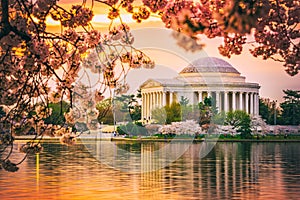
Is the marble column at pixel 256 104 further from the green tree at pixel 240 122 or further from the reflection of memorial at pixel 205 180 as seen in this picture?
the reflection of memorial at pixel 205 180

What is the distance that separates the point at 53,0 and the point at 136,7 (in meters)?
1.77

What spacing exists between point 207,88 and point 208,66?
19.9ft

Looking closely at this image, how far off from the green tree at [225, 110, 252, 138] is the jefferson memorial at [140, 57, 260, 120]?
3210 cm

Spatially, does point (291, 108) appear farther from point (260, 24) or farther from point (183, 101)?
point (260, 24)

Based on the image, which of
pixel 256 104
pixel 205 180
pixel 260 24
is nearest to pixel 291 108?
pixel 256 104

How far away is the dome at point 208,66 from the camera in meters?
152

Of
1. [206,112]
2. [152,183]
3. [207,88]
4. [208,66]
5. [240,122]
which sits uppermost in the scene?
[208,66]

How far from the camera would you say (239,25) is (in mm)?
4684

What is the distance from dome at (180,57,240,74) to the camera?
499 ft

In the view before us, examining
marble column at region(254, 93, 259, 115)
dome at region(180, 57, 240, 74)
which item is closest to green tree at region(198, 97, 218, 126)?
marble column at region(254, 93, 259, 115)

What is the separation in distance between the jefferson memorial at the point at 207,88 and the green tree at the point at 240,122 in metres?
32.1

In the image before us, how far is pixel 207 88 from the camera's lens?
149 meters

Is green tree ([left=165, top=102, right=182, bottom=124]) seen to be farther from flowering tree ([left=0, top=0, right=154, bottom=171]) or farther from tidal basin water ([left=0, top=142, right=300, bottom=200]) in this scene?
flowering tree ([left=0, top=0, right=154, bottom=171])

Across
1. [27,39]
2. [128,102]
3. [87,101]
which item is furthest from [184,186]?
[128,102]
